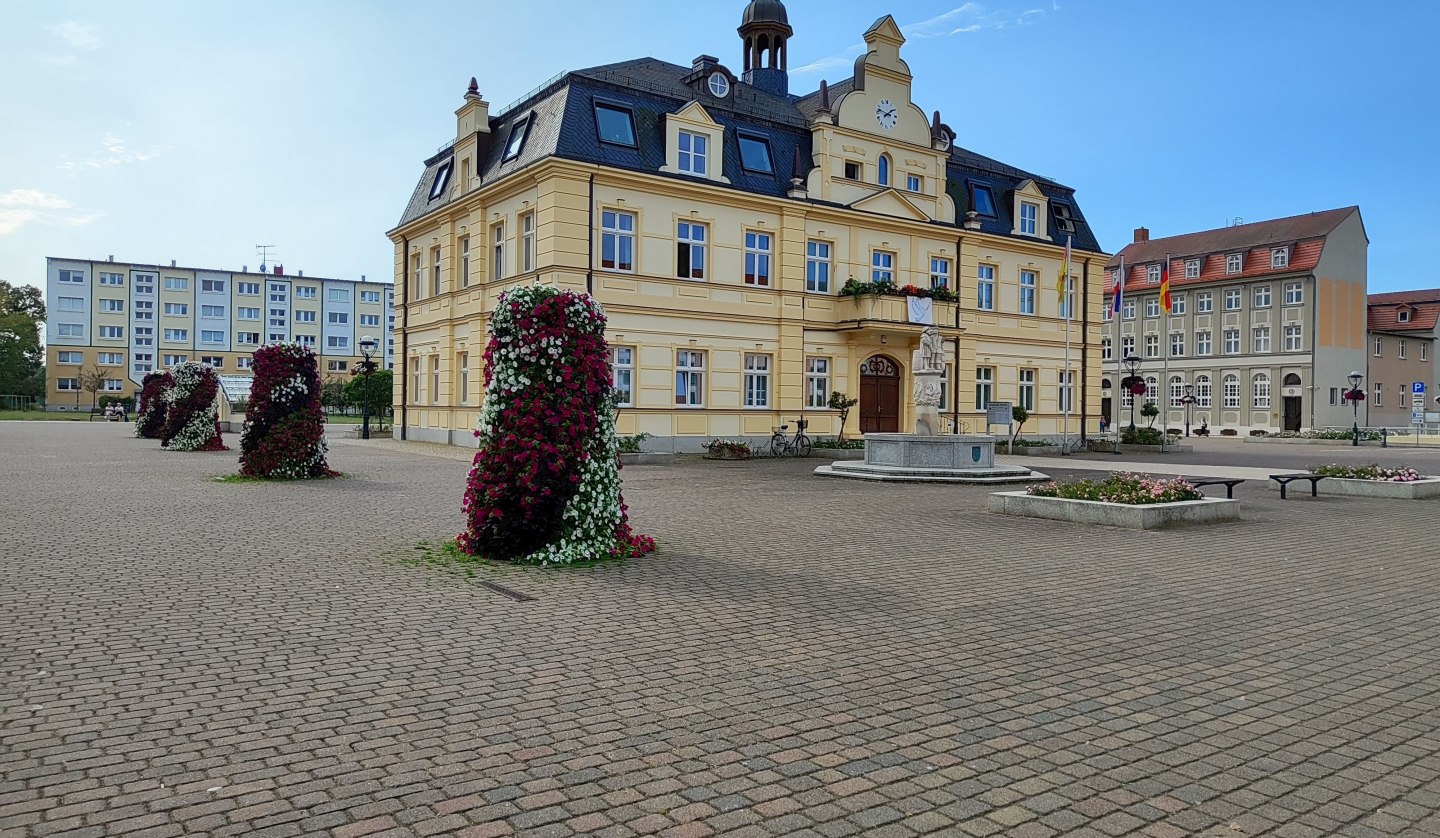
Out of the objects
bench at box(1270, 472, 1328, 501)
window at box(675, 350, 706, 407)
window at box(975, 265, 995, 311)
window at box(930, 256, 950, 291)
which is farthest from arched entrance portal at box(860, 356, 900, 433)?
bench at box(1270, 472, 1328, 501)

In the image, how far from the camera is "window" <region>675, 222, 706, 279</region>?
3006 cm

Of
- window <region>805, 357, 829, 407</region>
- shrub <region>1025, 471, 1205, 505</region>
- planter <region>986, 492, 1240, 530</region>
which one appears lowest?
planter <region>986, 492, 1240, 530</region>

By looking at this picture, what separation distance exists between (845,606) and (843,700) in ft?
8.22

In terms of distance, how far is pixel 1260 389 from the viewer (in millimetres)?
68312

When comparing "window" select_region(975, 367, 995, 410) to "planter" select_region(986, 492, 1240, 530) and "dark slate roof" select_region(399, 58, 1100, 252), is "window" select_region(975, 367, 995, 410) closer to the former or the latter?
"dark slate roof" select_region(399, 58, 1100, 252)

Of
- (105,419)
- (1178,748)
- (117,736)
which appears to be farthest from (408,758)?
(105,419)

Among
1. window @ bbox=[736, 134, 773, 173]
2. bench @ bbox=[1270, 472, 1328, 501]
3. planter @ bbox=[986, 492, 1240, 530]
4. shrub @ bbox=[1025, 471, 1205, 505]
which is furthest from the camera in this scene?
window @ bbox=[736, 134, 773, 173]

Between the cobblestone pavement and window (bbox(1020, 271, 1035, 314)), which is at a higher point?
window (bbox(1020, 271, 1035, 314))

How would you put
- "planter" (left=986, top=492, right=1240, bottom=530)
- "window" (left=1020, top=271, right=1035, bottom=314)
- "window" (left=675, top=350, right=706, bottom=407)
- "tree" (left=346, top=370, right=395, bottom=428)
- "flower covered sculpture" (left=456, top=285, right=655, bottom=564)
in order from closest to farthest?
1. "flower covered sculpture" (left=456, top=285, right=655, bottom=564)
2. "planter" (left=986, top=492, right=1240, bottom=530)
3. "window" (left=675, top=350, right=706, bottom=407)
4. "window" (left=1020, top=271, right=1035, bottom=314)
5. "tree" (left=346, top=370, right=395, bottom=428)

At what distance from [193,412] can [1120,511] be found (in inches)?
1067

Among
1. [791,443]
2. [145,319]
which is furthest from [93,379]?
[791,443]

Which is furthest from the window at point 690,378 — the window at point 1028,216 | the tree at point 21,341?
the tree at point 21,341

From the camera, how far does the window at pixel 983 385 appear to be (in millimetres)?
37344

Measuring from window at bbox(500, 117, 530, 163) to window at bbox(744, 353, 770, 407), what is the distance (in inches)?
361
